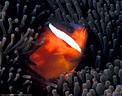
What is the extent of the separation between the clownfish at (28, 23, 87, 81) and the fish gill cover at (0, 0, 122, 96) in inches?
3.0

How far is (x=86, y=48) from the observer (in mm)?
1555

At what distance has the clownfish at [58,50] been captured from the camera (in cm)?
137

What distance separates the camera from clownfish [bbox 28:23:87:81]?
137 cm

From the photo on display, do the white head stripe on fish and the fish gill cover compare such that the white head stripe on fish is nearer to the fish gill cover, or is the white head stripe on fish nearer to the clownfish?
the clownfish

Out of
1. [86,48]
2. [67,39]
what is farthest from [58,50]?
[86,48]

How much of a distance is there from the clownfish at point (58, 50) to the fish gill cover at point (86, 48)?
8 cm

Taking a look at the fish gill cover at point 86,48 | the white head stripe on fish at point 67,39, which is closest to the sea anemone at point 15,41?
the fish gill cover at point 86,48

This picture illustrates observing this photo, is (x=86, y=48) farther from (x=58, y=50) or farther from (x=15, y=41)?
(x=15, y=41)

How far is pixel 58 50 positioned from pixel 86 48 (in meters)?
0.26

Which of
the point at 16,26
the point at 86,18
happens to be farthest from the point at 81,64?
the point at 16,26

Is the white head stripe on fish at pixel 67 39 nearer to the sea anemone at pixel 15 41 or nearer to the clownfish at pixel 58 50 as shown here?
the clownfish at pixel 58 50

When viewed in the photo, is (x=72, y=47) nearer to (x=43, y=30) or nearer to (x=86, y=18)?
(x=43, y=30)

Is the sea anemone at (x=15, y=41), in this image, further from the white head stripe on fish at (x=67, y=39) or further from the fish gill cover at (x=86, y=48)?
the white head stripe on fish at (x=67, y=39)

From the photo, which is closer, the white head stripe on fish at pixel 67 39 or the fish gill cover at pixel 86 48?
the fish gill cover at pixel 86 48
